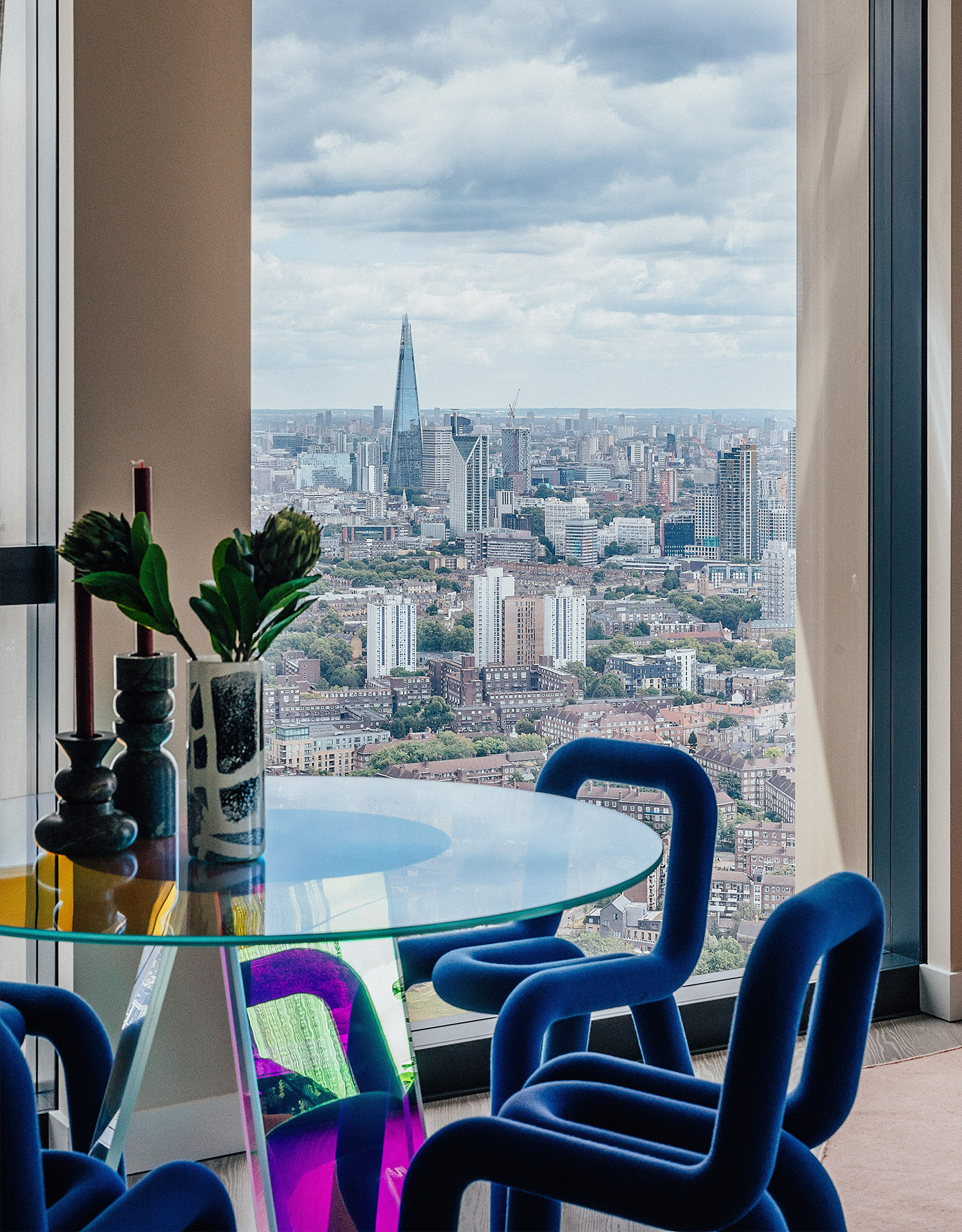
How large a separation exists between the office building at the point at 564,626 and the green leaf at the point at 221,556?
143 cm

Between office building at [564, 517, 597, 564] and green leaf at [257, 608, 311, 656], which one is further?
office building at [564, 517, 597, 564]

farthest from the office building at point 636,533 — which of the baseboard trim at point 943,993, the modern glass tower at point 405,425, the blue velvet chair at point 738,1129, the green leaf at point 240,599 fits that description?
the blue velvet chair at point 738,1129

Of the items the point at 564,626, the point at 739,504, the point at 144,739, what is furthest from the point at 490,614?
the point at 144,739

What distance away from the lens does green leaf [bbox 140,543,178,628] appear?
1505 millimetres

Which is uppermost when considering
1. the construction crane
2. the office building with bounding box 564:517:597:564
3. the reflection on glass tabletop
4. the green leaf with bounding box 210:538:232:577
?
the construction crane

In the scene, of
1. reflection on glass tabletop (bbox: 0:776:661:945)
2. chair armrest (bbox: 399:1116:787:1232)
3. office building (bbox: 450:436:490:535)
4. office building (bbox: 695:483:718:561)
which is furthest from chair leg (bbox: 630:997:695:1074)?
office building (bbox: 695:483:718:561)

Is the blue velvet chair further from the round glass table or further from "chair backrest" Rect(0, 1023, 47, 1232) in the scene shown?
"chair backrest" Rect(0, 1023, 47, 1232)

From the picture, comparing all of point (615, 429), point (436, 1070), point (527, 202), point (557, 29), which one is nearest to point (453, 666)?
point (615, 429)

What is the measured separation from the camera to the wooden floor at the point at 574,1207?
222 centimetres

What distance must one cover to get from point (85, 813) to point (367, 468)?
4.43 ft

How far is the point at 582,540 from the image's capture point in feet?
9.75

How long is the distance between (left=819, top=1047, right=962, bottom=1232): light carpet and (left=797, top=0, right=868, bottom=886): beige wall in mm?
564

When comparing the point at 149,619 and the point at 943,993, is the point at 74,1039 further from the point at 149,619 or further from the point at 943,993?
the point at 943,993

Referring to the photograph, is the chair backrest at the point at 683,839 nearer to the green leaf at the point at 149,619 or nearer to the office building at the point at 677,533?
the green leaf at the point at 149,619
